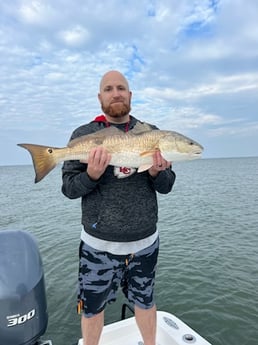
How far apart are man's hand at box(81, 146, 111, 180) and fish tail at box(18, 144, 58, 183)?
0.44 m

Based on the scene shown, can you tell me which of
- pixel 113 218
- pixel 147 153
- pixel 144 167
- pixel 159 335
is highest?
pixel 147 153

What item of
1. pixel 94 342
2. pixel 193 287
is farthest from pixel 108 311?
pixel 94 342

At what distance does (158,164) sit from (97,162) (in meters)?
0.60

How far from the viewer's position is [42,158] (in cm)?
314

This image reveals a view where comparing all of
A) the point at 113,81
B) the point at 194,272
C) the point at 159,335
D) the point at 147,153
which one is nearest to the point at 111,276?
the point at 147,153

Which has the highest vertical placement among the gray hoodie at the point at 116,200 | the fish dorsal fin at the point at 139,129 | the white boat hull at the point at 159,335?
the fish dorsal fin at the point at 139,129

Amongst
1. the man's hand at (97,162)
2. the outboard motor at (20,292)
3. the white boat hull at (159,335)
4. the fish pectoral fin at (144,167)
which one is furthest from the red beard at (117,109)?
the white boat hull at (159,335)

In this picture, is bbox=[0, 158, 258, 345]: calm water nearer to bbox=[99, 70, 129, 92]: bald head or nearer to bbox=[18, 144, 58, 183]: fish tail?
bbox=[18, 144, 58, 183]: fish tail

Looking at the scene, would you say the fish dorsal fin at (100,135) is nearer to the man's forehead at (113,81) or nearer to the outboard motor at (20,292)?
the man's forehead at (113,81)

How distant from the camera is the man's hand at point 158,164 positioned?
3.03m

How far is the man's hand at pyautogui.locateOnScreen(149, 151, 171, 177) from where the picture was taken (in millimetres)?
3033

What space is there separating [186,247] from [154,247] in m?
8.73

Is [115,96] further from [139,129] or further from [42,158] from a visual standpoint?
[42,158]

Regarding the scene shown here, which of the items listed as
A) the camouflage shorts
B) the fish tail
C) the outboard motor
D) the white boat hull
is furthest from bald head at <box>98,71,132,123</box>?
the white boat hull
